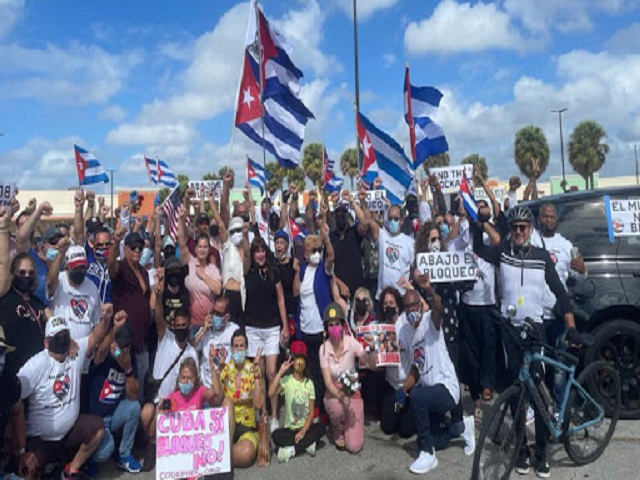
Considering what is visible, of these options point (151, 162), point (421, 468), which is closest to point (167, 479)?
point (421, 468)

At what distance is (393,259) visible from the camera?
6.62 metres

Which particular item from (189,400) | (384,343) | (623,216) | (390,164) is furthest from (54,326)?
(390,164)

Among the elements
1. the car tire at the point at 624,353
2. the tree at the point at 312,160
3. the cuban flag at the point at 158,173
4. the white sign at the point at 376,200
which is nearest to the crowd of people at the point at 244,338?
the car tire at the point at 624,353

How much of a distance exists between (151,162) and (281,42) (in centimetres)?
936

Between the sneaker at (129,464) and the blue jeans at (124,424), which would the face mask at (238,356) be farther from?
the sneaker at (129,464)

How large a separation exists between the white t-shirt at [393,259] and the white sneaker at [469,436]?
75.7 inches

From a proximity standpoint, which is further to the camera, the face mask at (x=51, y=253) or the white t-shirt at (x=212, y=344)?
the white t-shirt at (x=212, y=344)

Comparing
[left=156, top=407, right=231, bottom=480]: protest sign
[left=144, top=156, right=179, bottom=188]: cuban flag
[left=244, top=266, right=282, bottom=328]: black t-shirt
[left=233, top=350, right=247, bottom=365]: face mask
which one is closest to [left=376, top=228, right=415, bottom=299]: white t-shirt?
[left=244, top=266, right=282, bottom=328]: black t-shirt

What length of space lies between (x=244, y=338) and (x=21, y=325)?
185 centimetres

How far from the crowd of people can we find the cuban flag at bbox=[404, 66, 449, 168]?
86.2 inches

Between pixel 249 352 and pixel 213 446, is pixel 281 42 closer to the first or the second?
pixel 249 352

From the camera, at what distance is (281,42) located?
7.64m

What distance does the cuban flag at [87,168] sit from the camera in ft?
41.7

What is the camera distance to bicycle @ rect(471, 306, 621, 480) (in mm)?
3949
